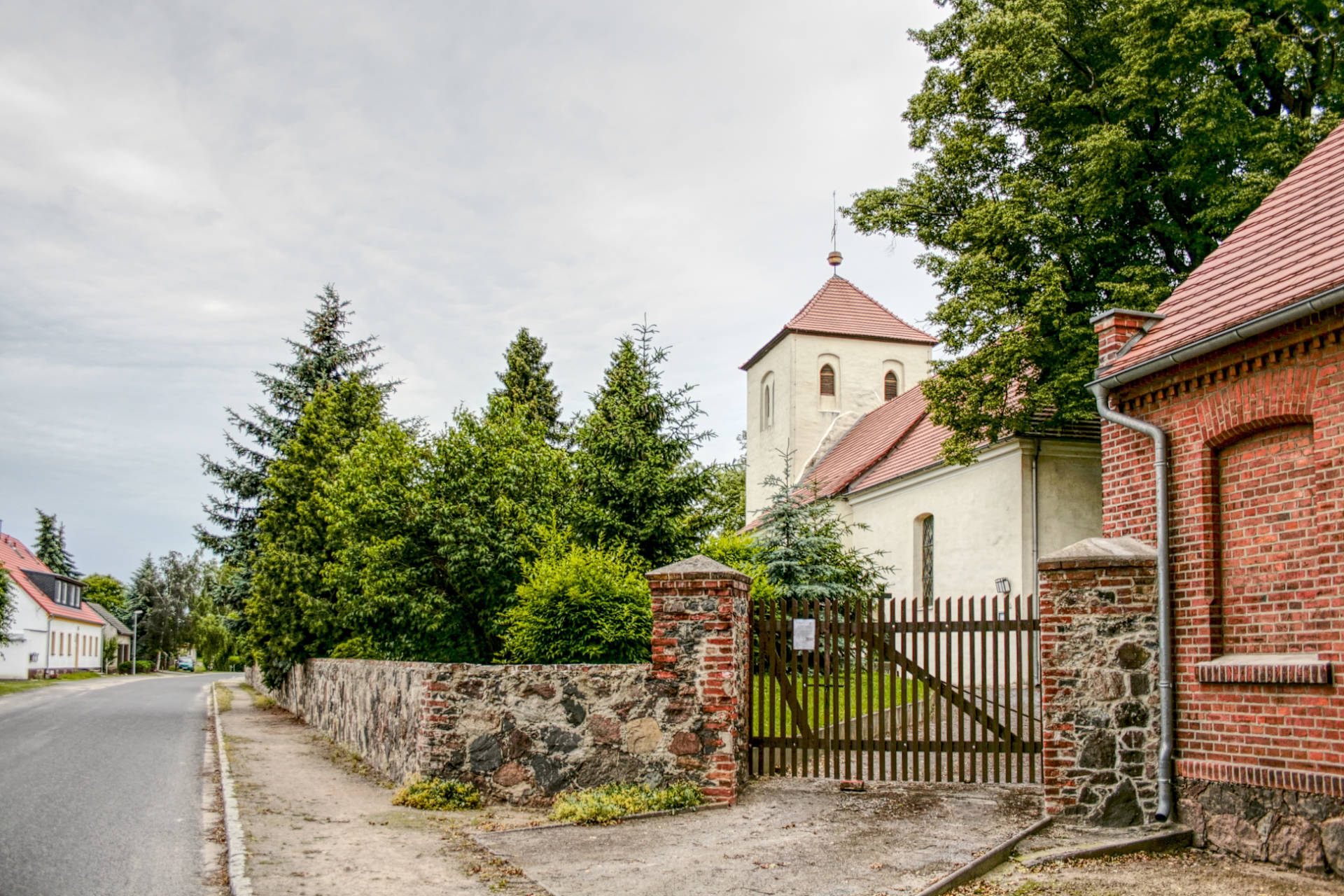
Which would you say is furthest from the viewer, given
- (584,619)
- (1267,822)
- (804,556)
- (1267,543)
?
(804,556)

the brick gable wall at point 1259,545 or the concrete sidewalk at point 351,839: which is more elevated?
the brick gable wall at point 1259,545

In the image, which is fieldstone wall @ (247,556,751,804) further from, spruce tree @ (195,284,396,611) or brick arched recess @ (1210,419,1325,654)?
spruce tree @ (195,284,396,611)

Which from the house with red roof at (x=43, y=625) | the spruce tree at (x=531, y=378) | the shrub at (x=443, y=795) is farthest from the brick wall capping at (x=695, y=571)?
the house with red roof at (x=43, y=625)

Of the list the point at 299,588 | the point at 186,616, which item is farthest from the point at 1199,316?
the point at 186,616

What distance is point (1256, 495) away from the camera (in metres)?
8.17

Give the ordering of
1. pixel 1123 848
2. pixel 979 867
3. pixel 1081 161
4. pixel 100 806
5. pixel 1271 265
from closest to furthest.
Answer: pixel 979 867, pixel 1123 848, pixel 1271 265, pixel 100 806, pixel 1081 161

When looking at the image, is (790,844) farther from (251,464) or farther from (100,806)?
(251,464)

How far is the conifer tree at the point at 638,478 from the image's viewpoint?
14.2 m

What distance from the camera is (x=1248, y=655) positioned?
807 cm

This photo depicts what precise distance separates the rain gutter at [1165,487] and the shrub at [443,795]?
6.10m

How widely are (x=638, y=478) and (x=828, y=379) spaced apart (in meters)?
22.3

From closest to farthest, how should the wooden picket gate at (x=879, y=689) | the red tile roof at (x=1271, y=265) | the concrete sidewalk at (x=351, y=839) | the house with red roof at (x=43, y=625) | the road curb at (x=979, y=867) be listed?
1. the road curb at (x=979, y=867)
2. the concrete sidewalk at (x=351, y=839)
3. the red tile roof at (x=1271, y=265)
4. the wooden picket gate at (x=879, y=689)
5. the house with red roof at (x=43, y=625)

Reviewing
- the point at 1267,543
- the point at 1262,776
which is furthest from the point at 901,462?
the point at 1262,776

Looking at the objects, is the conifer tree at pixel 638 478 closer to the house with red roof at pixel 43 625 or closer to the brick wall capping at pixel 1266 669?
the brick wall capping at pixel 1266 669
